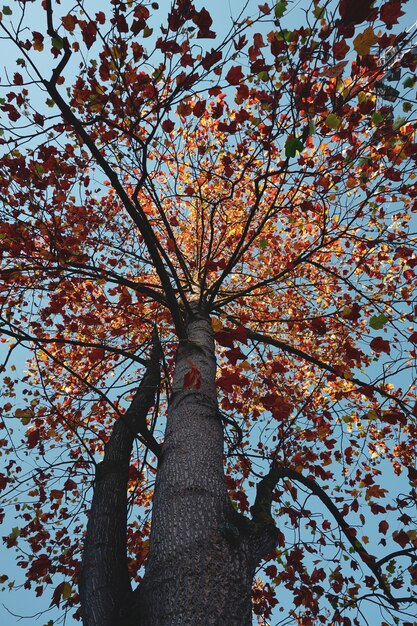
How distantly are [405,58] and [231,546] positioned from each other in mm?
3854

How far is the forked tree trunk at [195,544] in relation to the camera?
1.48m

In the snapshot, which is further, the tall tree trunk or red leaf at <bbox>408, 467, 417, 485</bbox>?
red leaf at <bbox>408, 467, 417, 485</bbox>

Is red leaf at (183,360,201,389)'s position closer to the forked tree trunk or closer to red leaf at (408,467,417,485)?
the forked tree trunk

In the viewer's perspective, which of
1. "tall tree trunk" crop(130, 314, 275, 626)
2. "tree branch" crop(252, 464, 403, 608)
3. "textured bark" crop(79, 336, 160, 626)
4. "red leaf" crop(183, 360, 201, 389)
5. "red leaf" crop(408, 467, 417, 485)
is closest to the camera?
"tall tree trunk" crop(130, 314, 275, 626)

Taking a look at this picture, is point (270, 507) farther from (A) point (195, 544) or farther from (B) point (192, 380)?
(B) point (192, 380)

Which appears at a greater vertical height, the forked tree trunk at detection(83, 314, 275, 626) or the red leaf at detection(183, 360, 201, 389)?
the red leaf at detection(183, 360, 201, 389)

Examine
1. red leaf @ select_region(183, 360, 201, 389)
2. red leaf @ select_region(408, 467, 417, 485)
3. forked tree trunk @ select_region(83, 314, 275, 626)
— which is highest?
red leaf @ select_region(183, 360, 201, 389)

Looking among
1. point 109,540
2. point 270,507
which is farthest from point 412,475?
point 109,540

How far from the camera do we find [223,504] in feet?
6.46

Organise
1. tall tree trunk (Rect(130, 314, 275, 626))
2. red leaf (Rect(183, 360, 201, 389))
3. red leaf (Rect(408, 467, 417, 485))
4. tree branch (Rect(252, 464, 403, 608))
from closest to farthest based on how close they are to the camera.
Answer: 1. tall tree trunk (Rect(130, 314, 275, 626))
2. tree branch (Rect(252, 464, 403, 608))
3. red leaf (Rect(183, 360, 201, 389))
4. red leaf (Rect(408, 467, 417, 485))

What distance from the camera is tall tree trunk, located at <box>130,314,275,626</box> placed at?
148 cm

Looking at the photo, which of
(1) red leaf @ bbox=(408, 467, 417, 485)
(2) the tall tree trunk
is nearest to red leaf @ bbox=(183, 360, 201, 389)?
(2) the tall tree trunk

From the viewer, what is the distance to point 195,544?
1676 mm

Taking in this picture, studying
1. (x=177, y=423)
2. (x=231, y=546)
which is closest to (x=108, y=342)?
(x=177, y=423)
